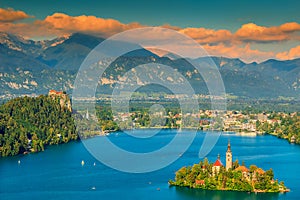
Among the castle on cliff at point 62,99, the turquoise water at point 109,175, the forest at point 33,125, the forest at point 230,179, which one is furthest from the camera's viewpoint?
the castle on cliff at point 62,99

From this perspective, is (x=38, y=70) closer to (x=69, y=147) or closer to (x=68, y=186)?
(x=69, y=147)

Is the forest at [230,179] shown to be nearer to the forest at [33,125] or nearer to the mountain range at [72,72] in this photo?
the forest at [33,125]

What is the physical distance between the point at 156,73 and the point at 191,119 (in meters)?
40.0

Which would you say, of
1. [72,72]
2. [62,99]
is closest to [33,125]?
[62,99]

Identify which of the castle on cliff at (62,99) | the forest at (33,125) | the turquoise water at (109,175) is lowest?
the turquoise water at (109,175)

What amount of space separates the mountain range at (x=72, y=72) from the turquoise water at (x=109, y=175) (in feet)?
192

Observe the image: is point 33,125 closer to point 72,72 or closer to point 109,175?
point 109,175

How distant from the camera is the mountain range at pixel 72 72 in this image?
331ft

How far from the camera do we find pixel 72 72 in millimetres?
109750

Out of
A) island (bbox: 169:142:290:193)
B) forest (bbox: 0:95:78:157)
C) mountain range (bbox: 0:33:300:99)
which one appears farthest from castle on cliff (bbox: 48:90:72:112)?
mountain range (bbox: 0:33:300:99)

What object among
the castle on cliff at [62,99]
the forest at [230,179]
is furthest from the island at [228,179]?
the castle on cliff at [62,99]

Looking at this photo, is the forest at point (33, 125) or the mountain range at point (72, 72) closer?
the forest at point (33, 125)

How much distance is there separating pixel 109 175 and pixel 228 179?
542 cm

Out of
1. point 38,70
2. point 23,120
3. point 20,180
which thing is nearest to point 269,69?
point 38,70
